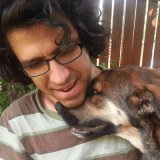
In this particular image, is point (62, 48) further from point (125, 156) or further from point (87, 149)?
point (125, 156)

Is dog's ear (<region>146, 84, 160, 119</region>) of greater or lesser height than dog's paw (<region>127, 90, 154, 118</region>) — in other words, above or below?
above

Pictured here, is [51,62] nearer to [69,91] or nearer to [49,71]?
[49,71]

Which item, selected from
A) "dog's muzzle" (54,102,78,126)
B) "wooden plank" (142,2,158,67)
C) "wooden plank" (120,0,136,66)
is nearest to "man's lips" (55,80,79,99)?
"dog's muzzle" (54,102,78,126)

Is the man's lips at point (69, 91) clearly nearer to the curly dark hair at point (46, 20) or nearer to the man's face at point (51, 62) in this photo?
the man's face at point (51, 62)

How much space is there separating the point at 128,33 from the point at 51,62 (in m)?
3.21

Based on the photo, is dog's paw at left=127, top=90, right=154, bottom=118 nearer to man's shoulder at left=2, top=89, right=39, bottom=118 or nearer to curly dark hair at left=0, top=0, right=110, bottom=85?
curly dark hair at left=0, top=0, right=110, bottom=85

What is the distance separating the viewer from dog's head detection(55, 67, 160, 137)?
116 cm

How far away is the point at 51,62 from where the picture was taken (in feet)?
3.23

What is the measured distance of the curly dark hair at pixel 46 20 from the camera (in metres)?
0.92

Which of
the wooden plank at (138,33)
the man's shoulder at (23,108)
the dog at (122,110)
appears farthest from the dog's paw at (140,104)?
the wooden plank at (138,33)

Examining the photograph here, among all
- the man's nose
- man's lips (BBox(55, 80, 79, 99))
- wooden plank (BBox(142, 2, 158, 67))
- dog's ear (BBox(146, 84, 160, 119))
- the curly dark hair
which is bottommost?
wooden plank (BBox(142, 2, 158, 67))

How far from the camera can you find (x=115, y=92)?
4.06 ft

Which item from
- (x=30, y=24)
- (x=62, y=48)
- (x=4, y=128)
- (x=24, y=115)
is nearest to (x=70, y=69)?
(x=62, y=48)

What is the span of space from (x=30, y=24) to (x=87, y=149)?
80 centimetres
